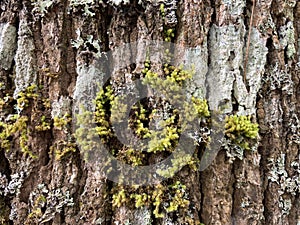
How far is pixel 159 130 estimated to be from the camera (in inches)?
47.4

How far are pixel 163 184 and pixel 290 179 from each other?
0.57 meters

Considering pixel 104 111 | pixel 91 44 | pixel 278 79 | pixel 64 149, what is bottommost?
pixel 64 149

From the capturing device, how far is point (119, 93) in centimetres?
124

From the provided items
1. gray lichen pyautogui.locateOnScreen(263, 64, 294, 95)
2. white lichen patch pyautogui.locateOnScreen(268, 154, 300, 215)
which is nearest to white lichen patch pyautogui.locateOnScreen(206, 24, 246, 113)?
gray lichen pyautogui.locateOnScreen(263, 64, 294, 95)

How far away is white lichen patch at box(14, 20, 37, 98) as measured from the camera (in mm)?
1310

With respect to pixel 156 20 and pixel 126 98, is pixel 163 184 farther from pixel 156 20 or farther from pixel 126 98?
pixel 156 20

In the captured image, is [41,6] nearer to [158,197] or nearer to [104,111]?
[104,111]

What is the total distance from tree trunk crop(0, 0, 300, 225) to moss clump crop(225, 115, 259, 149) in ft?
0.08

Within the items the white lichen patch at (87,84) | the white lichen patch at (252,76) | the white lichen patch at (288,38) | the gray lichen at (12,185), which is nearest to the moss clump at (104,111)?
the white lichen patch at (87,84)

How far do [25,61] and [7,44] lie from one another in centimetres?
11

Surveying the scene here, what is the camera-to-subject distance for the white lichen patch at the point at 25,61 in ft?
4.30

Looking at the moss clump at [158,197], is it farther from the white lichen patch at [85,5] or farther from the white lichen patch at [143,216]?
the white lichen patch at [85,5]

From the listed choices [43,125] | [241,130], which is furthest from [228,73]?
[43,125]

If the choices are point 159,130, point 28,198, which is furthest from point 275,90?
point 28,198
